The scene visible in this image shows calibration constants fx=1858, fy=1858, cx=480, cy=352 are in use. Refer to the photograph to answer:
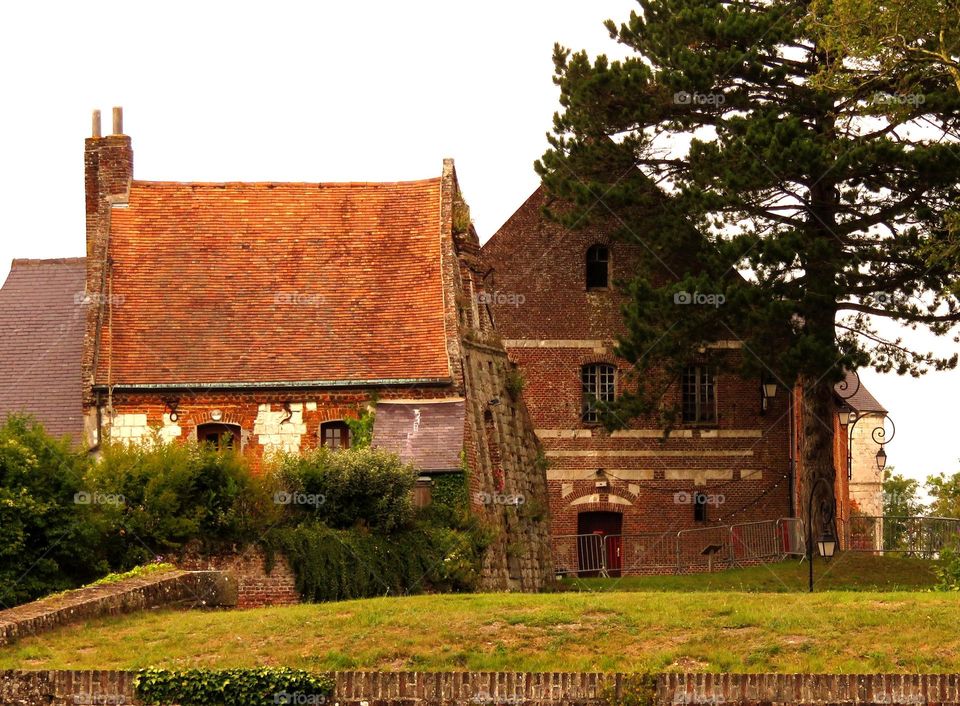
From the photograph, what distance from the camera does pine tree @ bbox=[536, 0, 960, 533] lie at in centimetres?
3772

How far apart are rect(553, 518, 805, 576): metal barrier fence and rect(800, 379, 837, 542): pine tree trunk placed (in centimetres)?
250

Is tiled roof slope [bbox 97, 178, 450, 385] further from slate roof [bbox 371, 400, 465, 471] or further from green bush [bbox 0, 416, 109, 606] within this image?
green bush [bbox 0, 416, 109, 606]

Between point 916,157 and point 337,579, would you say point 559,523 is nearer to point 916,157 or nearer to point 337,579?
point 916,157

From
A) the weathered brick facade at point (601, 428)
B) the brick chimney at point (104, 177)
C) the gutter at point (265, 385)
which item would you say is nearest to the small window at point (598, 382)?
the weathered brick facade at point (601, 428)

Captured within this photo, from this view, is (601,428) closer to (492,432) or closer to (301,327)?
(492,432)

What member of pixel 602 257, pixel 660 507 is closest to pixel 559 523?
pixel 660 507

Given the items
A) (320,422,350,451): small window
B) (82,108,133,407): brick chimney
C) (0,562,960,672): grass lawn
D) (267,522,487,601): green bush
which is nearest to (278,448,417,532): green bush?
(267,522,487,601): green bush

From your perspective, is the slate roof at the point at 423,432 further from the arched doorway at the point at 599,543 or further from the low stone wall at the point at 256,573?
the arched doorway at the point at 599,543

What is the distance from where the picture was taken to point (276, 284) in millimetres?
37469

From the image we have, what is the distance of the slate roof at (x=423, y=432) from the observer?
108 ft

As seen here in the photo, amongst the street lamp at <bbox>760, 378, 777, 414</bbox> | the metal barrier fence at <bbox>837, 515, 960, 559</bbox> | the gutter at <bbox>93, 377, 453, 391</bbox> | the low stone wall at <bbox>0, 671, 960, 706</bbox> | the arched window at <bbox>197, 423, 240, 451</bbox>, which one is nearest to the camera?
the low stone wall at <bbox>0, 671, 960, 706</bbox>

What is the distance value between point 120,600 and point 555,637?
5.44 meters

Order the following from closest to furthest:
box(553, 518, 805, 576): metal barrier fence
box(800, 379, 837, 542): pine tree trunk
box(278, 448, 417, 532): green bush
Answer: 1. box(278, 448, 417, 532): green bush
2. box(800, 379, 837, 542): pine tree trunk
3. box(553, 518, 805, 576): metal barrier fence

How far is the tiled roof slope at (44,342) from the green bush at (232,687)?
17599 mm
